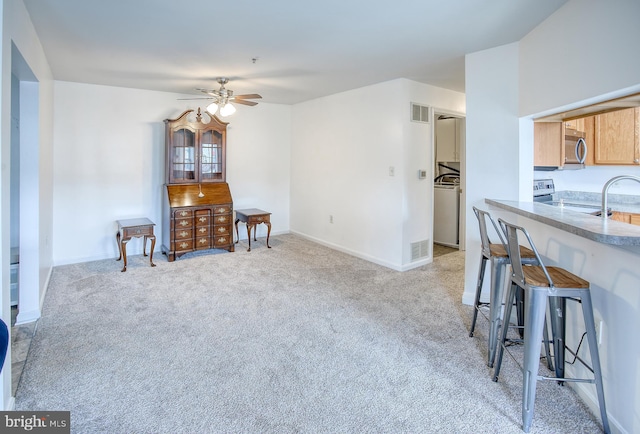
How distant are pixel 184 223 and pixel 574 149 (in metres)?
4.77

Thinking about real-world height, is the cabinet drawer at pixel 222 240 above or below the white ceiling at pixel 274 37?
below

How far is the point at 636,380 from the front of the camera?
5.28ft

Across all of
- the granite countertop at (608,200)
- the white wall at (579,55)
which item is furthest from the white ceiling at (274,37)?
the granite countertop at (608,200)

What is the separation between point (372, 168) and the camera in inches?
192

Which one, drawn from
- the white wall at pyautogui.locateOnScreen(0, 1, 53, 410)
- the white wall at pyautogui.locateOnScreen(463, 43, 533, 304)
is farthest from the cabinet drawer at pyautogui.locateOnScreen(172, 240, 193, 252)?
the white wall at pyautogui.locateOnScreen(463, 43, 533, 304)

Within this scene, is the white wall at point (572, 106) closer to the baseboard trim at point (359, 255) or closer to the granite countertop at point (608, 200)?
the granite countertop at point (608, 200)

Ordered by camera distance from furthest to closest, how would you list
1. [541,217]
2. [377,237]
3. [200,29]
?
[377,237] → [200,29] → [541,217]

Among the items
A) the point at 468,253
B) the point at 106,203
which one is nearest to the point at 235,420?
the point at 468,253

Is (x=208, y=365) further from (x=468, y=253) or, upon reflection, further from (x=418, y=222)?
(x=418, y=222)

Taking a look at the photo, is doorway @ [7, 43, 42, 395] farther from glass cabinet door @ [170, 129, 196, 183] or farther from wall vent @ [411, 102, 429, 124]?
wall vent @ [411, 102, 429, 124]

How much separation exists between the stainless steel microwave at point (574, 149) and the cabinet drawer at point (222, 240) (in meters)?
4.30

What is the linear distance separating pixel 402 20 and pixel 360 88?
228 cm

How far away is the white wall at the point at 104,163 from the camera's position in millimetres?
4668

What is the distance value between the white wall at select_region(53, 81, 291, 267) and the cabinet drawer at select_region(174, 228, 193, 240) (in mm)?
705
